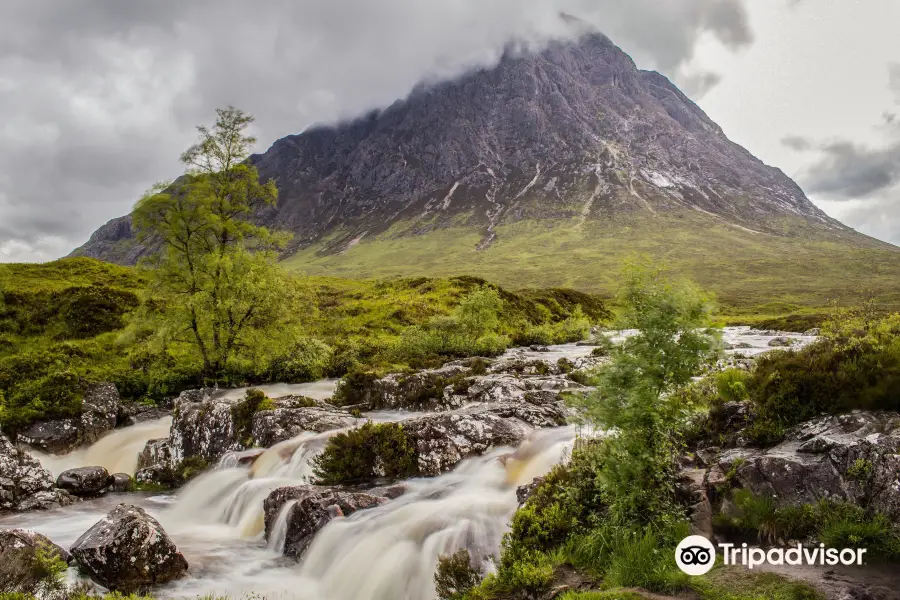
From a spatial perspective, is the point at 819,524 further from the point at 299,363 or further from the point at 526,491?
the point at 299,363

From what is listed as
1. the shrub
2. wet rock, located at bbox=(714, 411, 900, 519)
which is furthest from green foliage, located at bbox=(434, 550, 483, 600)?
the shrub

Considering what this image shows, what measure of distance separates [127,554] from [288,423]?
949cm

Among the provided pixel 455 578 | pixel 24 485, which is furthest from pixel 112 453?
pixel 455 578

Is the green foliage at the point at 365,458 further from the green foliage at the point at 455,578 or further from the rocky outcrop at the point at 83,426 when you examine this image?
the rocky outcrop at the point at 83,426

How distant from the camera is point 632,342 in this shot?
1008 centimetres

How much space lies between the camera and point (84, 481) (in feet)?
61.9

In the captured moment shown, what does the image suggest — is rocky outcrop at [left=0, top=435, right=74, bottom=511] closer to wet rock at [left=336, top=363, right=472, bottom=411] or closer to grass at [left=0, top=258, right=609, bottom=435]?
grass at [left=0, top=258, right=609, bottom=435]

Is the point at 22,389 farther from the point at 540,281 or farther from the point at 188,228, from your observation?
the point at 540,281

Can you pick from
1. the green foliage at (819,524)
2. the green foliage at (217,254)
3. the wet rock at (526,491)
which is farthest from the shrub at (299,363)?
the green foliage at (819,524)

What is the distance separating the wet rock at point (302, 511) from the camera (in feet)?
42.9

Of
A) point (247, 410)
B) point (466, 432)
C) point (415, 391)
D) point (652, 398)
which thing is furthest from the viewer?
point (415, 391)

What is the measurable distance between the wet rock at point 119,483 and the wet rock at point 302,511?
31.1 feet

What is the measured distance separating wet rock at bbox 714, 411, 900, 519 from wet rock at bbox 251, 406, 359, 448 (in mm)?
15677

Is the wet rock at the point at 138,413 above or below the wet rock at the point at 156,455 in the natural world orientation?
above
